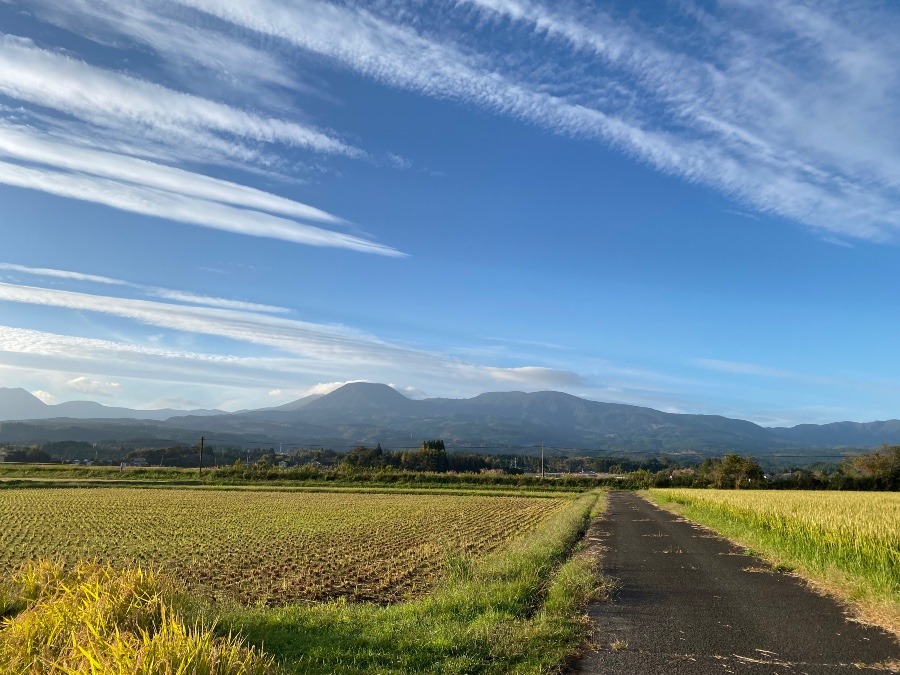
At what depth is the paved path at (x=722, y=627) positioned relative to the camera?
6.62 m

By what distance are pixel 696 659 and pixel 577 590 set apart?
3.41m

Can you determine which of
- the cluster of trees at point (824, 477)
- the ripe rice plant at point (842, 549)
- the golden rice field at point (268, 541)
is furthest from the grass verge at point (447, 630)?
the cluster of trees at point (824, 477)

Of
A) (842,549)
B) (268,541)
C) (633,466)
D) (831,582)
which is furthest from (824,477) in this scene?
(633,466)

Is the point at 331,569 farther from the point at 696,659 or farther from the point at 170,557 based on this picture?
the point at 696,659

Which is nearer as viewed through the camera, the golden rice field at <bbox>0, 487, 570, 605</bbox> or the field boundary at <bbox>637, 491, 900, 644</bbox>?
the field boundary at <bbox>637, 491, 900, 644</bbox>

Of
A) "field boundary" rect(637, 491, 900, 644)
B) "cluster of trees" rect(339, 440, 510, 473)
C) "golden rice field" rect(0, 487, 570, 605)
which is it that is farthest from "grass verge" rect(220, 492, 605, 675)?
"cluster of trees" rect(339, 440, 510, 473)

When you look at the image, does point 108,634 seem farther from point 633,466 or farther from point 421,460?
point 633,466

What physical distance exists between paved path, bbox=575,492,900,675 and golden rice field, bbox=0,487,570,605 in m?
4.42

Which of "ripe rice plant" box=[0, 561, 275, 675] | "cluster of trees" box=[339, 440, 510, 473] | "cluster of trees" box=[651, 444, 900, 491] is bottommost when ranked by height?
"cluster of trees" box=[339, 440, 510, 473]

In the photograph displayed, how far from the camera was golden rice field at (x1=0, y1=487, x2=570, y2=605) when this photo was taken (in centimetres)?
1338

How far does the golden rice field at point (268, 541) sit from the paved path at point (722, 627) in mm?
4420

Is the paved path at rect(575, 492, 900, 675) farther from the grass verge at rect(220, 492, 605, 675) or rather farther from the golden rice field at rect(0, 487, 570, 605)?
the golden rice field at rect(0, 487, 570, 605)

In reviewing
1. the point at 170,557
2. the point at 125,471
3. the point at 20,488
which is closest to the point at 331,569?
the point at 170,557

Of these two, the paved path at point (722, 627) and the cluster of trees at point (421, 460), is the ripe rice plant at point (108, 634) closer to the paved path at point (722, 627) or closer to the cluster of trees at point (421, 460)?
the paved path at point (722, 627)
